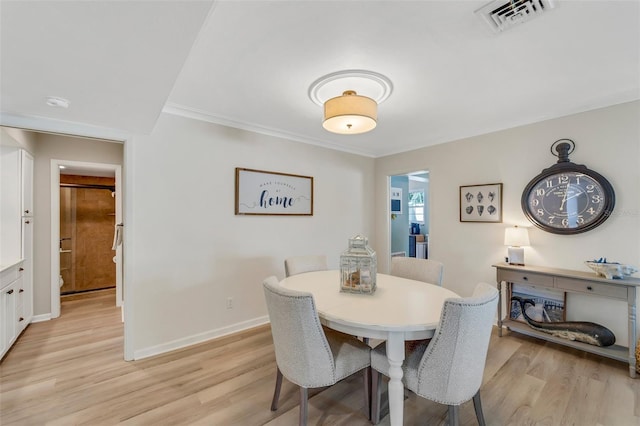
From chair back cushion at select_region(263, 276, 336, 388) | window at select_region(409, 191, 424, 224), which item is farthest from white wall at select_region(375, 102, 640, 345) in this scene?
window at select_region(409, 191, 424, 224)

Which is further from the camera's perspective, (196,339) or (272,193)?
(272,193)

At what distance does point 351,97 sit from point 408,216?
15.6 ft

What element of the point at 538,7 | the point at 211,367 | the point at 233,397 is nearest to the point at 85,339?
the point at 211,367

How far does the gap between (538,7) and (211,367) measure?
329cm

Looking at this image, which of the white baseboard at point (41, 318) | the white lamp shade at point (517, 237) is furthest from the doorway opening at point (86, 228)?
the white lamp shade at point (517, 237)

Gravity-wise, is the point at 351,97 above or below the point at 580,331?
above

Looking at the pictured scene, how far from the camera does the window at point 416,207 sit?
704cm

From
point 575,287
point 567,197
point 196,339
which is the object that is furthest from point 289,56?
point 575,287

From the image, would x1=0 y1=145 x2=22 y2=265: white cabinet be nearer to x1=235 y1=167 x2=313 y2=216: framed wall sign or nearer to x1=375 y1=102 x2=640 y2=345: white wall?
x1=235 y1=167 x2=313 y2=216: framed wall sign

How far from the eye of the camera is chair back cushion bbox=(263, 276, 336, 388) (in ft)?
4.87

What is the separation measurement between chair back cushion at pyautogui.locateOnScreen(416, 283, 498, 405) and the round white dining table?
102mm

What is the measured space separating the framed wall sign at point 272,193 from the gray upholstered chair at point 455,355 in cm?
233

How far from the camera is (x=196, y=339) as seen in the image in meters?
2.86

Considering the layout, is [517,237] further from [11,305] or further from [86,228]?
[86,228]
